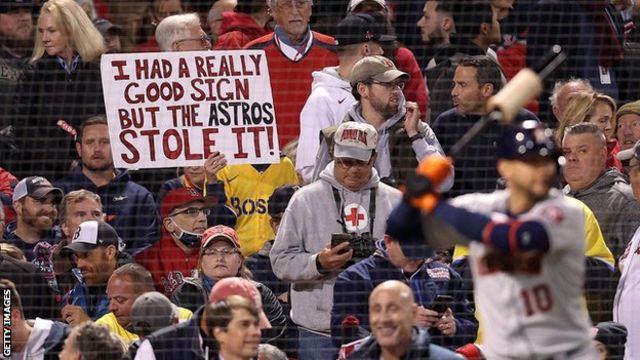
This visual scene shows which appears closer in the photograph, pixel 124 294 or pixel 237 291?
pixel 237 291

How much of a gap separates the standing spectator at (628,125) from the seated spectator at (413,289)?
2.21 m

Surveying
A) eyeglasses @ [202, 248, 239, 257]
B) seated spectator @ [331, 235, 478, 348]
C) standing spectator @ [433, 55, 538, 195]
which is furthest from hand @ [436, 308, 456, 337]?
standing spectator @ [433, 55, 538, 195]

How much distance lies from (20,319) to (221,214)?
1.50 m

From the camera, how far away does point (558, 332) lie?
331 inches

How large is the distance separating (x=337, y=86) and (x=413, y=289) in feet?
6.46

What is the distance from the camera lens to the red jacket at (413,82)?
41.5 ft

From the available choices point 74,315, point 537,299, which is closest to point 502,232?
point 537,299

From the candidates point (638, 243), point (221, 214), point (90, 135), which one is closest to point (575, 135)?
point (638, 243)

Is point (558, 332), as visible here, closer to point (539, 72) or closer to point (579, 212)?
point (579, 212)

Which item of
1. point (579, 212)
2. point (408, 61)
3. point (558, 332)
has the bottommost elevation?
point (558, 332)

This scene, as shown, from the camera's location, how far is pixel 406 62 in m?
12.8

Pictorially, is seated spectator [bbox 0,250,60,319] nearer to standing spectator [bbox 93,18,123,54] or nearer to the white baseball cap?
the white baseball cap

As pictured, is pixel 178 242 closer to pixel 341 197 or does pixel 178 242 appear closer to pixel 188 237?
pixel 188 237

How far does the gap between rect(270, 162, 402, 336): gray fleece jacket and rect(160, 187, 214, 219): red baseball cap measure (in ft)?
2.96
